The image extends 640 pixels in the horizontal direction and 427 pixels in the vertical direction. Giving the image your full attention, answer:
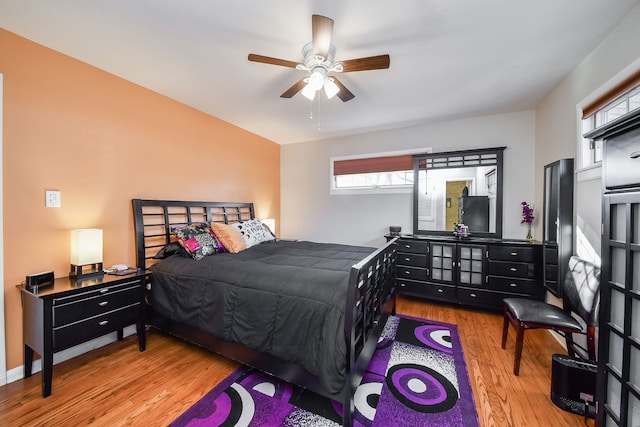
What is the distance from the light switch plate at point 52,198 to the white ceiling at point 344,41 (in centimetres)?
122

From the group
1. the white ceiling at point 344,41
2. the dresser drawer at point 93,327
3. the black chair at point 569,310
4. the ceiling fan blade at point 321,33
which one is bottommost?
the dresser drawer at point 93,327

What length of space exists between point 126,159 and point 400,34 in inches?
114

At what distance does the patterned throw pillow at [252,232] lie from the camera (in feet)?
10.6

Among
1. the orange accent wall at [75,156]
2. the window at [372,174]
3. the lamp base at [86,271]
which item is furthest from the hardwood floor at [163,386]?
the window at [372,174]

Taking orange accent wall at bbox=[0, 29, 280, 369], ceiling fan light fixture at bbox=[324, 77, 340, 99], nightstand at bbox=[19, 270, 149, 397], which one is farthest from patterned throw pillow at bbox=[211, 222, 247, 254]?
ceiling fan light fixture at bbox=[324, 77, 340, 99]

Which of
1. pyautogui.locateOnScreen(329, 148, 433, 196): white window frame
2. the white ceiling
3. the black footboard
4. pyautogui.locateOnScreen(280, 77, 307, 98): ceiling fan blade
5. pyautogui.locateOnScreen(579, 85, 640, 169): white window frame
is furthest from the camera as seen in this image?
pyautogui.locateOnScreen(329, 148, 433, 196): white window frame

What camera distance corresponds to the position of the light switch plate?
2086 millimetres

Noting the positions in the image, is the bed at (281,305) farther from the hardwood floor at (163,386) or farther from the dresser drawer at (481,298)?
the dresser drawer at (481,298)

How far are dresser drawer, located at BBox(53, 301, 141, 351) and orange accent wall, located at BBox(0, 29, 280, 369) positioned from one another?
0.49 meters

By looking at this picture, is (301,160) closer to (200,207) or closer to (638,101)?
(200,207)

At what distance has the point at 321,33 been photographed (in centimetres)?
165

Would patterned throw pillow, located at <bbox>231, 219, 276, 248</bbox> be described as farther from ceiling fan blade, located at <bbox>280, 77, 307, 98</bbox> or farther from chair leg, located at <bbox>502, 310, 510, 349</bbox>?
chair leg, located at <bbox>502, 310, 510, 349</bbox>

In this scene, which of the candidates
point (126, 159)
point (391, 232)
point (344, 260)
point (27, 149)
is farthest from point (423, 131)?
point (27, 149)

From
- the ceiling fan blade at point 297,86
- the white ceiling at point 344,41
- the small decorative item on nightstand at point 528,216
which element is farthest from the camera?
the small decorative item on nightstand at point 528,216
